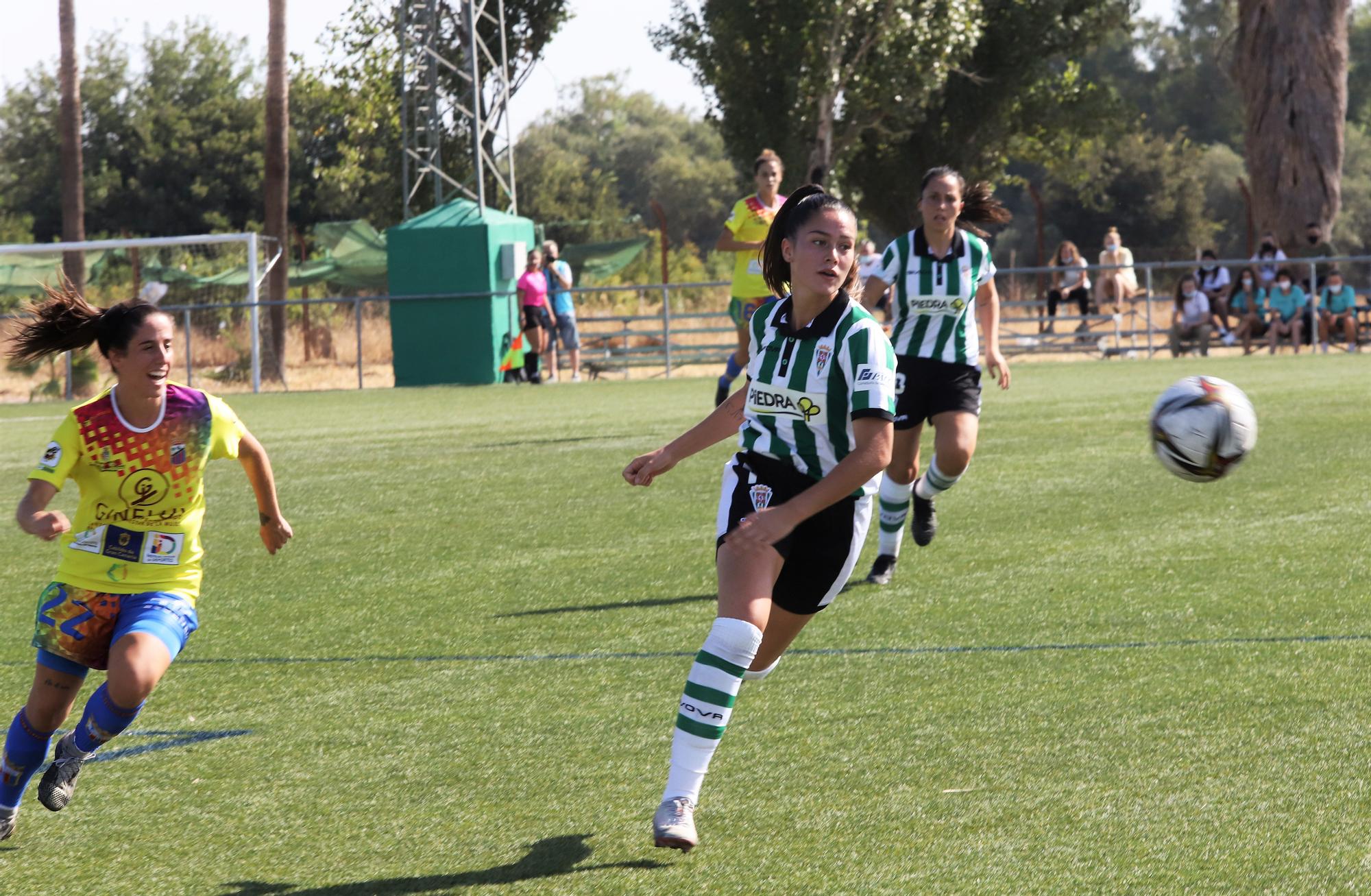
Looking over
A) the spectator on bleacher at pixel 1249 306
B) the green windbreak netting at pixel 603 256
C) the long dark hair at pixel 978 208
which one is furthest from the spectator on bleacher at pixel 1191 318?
the long dark hair at pixel 978 208

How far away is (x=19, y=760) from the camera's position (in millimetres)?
3926

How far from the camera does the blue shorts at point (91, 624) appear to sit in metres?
3.90

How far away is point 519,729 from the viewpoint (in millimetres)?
4707

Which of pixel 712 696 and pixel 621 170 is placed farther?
pixel 621 170

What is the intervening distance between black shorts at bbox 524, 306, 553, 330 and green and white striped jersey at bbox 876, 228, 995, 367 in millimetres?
14988

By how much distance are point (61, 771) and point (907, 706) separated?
2.31 meters

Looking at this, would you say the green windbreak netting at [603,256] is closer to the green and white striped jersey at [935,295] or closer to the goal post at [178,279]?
the goal post at [178,279]

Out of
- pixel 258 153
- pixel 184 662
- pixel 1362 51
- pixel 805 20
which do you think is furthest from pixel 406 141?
pixel 1362 51

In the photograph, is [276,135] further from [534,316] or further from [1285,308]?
[1285,308]

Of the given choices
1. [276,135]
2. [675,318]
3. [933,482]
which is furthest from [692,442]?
[276,135]

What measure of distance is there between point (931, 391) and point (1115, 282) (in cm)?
1738

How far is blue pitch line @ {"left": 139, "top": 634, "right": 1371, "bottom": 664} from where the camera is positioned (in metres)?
5.44

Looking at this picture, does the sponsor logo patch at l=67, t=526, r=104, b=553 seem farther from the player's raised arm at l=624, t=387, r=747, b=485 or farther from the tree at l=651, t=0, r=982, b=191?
the tree at l=651, t=0, r=982, b=191

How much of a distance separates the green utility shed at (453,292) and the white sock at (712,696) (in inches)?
774
